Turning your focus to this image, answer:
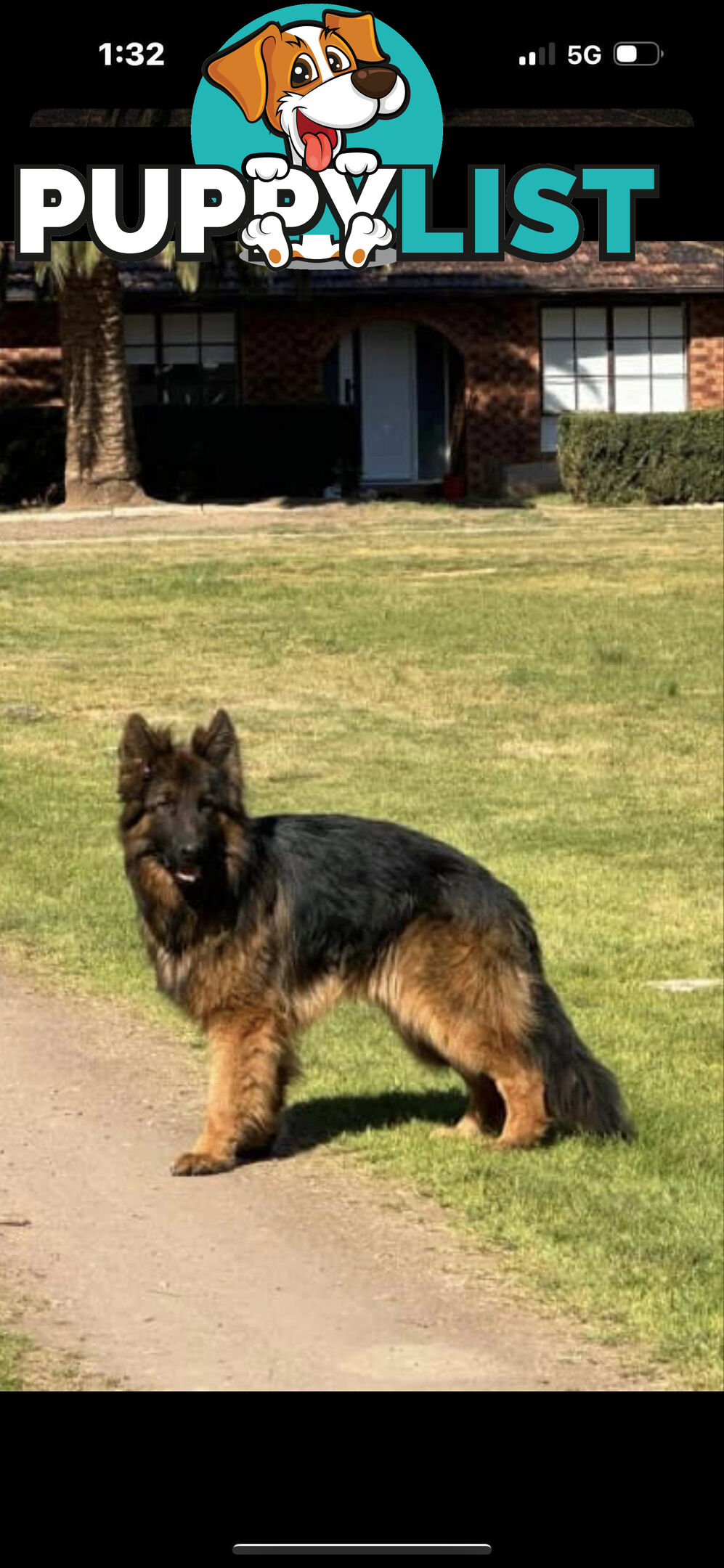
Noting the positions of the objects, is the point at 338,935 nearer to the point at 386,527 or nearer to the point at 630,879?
the point at 630,879

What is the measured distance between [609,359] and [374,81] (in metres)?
13.7

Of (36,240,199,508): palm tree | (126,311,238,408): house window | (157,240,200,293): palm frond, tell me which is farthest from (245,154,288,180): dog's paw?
(126,311,238,408): house window

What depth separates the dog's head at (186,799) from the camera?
27.2ft

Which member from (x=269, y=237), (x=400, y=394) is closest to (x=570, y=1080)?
(x=269, y=237)

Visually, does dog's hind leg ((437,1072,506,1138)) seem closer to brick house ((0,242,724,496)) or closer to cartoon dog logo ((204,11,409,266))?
cartoon dog logo ((204,11,409,266))

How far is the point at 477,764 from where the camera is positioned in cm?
1930

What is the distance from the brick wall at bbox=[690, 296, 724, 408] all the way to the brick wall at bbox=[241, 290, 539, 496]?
2.66 m

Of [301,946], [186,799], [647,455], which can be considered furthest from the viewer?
[647,455]

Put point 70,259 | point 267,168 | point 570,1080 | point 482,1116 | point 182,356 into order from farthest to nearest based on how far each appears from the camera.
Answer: point 182,356 < point 70,259 < point 267,168 < point 482,1116 < point 570,1080

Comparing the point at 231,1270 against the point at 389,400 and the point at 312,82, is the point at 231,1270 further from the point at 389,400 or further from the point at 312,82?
the point at 389,400

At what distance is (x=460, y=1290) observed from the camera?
7105 mm

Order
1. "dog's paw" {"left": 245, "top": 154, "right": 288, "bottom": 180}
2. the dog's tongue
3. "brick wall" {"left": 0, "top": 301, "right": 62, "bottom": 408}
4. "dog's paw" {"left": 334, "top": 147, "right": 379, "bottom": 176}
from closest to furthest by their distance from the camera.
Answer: the dog's tongue, "dog's paw" {"left": 334, "top": 147, "right": 379, "bottom": 176}, "dog's paw" {"left": 245, "top": 154, "right": 288, "bottom": 180}, "brick wall" {"left": 0, "top": 301, "right": 62, "bottom": 408}

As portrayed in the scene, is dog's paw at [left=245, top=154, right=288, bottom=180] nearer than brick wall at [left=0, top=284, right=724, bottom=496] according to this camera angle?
Yes

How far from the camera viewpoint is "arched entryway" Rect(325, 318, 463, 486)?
128ft
